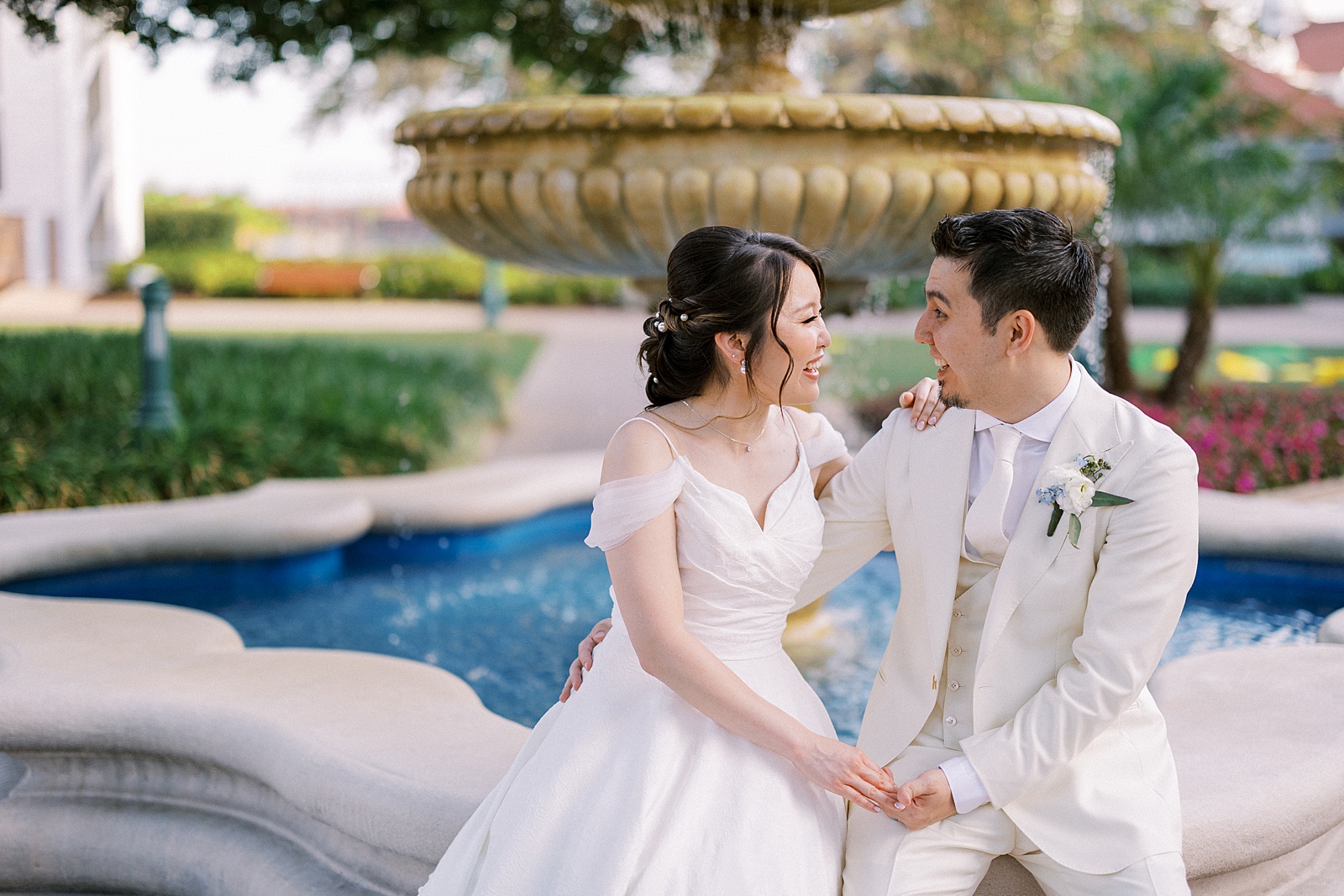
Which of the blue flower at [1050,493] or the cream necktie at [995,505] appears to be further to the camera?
the cream necktie at [995,505]

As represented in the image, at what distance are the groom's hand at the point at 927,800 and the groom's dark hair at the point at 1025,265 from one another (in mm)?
790

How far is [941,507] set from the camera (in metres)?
2.32

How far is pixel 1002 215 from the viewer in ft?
6.93

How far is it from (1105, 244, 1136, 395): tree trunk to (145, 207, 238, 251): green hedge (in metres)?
22.8

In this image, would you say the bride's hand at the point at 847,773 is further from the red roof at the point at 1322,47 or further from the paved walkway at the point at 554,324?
the red roof at the point at 1322,47

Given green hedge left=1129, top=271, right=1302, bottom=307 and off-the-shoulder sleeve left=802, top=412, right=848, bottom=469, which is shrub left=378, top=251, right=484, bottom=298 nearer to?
green hedge left=1129, top=271, right=1302, bottom=307

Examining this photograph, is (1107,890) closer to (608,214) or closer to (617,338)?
(608,214)

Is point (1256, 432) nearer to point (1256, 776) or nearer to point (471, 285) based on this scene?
point (1256, 776)

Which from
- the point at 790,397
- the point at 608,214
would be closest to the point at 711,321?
the point at 790,397

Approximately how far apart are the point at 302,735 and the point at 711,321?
4.86 feet

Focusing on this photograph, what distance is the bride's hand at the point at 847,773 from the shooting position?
207cm

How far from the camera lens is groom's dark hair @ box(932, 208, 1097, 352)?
2.12 meters

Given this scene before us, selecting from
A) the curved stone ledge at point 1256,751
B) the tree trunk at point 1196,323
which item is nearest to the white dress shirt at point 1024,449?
the curved stone ledge at point 1256,751

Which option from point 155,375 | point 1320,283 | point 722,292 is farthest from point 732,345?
point 1320,283
